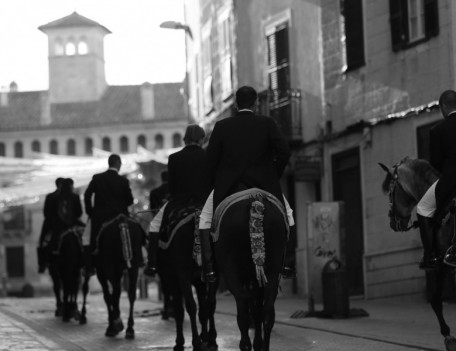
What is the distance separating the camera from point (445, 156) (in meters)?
12.9

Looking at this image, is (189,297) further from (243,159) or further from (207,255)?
(243,159)

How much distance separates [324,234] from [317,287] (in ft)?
3.09

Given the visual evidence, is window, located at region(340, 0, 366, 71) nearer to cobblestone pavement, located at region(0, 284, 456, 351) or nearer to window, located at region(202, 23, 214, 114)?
cobblestone pavement, located at region(0, 284, 456, 351)

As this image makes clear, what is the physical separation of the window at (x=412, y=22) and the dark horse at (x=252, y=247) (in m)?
12.5

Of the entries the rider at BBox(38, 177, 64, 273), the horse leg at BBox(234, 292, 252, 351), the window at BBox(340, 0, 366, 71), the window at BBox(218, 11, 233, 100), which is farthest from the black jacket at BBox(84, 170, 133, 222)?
the window at BBox(218, 11, 233, 100)

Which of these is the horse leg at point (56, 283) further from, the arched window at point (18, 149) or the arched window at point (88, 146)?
the arched window at point (18, 149)

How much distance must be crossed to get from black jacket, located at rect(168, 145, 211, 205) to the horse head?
176 centimetres

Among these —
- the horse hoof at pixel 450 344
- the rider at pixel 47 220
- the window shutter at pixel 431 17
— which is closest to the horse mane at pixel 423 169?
the horse hoof at pixel 450 344

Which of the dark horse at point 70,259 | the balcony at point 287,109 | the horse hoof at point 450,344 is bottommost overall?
the horse hoof at point 450,344

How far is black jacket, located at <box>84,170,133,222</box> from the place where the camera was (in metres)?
18.0

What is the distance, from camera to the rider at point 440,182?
12742 mm

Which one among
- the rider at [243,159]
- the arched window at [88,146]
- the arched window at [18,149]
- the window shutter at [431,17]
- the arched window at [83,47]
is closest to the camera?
the rider at [243,159]

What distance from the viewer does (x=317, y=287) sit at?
835 inches

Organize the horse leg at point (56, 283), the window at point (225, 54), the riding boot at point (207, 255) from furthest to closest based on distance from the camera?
the window at point (225, 54), the horse leg at point (56, 283), the riding boot at point (207, 255)
